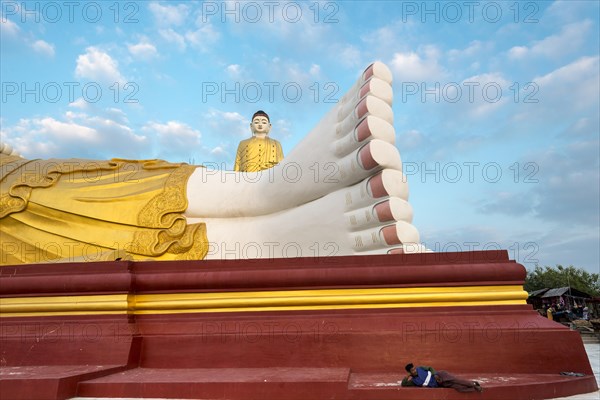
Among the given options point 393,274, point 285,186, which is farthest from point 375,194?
point 285,186

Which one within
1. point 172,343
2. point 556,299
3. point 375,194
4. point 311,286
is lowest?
point 556,299

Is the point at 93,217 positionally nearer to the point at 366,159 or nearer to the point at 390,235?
the point at 366,159

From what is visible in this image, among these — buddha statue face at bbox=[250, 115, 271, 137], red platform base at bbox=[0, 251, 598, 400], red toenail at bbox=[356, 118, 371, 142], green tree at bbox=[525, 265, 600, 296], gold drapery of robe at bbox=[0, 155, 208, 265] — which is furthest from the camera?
green tree at bbox=[525, 265, 600, 296]

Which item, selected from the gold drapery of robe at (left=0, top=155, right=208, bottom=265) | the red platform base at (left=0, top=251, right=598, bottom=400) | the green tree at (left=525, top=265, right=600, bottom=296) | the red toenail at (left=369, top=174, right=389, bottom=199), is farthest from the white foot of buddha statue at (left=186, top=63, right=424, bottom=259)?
the green tree at (left=525, top=265, right=600, bottom=296)

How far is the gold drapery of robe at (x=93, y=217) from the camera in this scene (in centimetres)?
493

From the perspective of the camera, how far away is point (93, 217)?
16.6 feet

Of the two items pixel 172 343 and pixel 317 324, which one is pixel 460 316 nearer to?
pixel 317 324

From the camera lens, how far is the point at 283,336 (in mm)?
3516

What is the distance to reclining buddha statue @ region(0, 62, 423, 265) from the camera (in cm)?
408

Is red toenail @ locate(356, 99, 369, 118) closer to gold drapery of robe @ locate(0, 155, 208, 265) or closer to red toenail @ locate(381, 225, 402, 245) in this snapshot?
red toenail @ locate(381, 225, 402, 245)

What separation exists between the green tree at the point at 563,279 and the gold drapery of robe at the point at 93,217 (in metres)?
36.6

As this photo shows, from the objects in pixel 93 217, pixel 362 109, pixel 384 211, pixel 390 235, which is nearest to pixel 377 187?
pixel 384 211

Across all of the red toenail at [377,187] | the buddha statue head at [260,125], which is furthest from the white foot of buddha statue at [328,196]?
the buddha statue head at [260,125]

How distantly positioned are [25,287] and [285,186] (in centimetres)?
243
